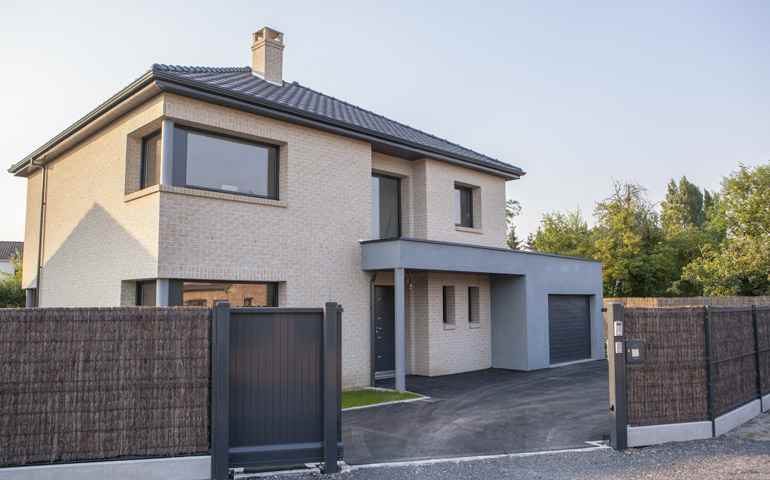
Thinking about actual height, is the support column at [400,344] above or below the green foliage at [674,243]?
below

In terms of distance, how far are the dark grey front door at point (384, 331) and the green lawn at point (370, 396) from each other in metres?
2.12

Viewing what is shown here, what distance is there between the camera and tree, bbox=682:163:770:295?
28.0 m

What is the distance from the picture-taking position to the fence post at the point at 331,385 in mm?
6449

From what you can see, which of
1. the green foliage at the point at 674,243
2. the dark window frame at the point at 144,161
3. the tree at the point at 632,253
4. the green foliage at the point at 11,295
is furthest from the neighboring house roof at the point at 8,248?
the tree at the point at 632,253

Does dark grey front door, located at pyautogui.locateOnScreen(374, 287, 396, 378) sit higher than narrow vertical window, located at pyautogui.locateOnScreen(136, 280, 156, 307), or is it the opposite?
narrow vertical window, located at pyautogui.locateOnScreen(136, 280, 156, 307)

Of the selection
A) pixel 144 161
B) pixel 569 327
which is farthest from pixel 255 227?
pixel 569 327

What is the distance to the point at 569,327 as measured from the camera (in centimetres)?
1831

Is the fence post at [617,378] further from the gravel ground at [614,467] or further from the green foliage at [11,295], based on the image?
the green foliage at [11,295]

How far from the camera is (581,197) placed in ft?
140

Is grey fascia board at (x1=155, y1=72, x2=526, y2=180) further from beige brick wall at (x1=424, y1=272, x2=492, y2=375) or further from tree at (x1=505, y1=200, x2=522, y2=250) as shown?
tree at (x1=505, y1=200, x2=522, y2=250)

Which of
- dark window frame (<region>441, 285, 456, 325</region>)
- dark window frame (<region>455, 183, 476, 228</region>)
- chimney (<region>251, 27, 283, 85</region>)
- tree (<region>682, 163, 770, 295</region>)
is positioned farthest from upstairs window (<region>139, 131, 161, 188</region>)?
tree (<region>682, 163, 770, 295</region>)

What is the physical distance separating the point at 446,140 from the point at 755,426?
1231cm

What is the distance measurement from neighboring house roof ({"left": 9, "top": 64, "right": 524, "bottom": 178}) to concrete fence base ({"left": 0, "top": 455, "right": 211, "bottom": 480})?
21.4 ft

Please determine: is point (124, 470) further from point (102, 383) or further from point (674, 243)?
point (674, 243)
